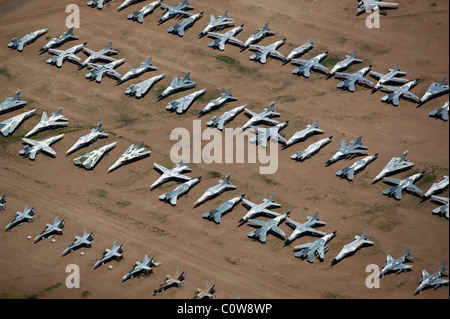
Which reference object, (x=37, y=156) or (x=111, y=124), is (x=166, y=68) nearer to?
(x=111, y=124)

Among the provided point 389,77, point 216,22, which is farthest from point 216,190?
point 216,22

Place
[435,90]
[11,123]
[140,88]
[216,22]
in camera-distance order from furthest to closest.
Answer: [216,22]
[140,88]
[11,123]
[435,90]

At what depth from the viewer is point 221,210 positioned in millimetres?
69750

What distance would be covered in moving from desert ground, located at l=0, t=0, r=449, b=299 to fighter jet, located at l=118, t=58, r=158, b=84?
0.92m

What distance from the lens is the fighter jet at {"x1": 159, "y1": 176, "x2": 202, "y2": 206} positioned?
71.4 metres

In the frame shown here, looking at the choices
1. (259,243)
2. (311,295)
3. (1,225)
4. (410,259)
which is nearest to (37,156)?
(1,225)

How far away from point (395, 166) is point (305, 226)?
12724 millimetres

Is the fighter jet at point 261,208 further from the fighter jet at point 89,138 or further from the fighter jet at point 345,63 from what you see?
the fighter jet at point 345,63

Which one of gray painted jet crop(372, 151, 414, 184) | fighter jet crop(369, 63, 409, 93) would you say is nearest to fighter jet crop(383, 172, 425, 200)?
gray painted jet crop(372, 151, 414, 184)

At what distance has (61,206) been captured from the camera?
7250 cm

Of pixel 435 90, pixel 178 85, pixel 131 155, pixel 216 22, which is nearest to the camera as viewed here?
pixel 131 155

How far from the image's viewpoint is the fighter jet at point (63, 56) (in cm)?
8938

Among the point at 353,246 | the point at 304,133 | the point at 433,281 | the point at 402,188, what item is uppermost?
the point at 304,133

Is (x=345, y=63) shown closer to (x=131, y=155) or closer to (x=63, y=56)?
(x=131, y=155)
